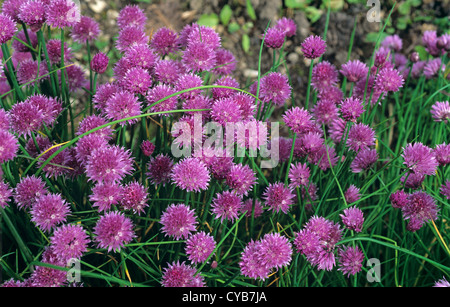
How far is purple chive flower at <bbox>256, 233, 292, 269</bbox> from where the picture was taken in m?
1.21

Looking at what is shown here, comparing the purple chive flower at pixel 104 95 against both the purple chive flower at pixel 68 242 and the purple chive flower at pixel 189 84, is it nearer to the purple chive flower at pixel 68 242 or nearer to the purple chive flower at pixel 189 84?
the purple chive flower at pixel 189 84

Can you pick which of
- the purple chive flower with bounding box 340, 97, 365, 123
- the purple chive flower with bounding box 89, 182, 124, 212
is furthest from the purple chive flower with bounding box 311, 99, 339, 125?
the purple chive flower with bounding box 89, 182, 124, 212

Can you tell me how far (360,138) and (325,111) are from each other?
0.53 ft

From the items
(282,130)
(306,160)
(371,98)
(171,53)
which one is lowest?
(282,130)

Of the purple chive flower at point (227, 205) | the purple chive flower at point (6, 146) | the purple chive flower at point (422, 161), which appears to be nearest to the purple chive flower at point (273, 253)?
the purple chive flower at point (227, 205)

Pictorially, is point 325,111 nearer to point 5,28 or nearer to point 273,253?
point 273,253

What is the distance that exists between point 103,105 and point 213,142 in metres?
0.35

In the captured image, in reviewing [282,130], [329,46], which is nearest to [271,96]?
[282,130]

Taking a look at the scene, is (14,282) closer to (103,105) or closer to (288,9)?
(103,105)

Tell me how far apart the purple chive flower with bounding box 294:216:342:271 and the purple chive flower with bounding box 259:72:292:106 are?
398 mm

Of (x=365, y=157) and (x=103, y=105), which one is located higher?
(x=103, y=105)

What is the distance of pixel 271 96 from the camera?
1.45m

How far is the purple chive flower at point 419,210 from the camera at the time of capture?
1371mm

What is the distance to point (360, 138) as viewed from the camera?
142cm
